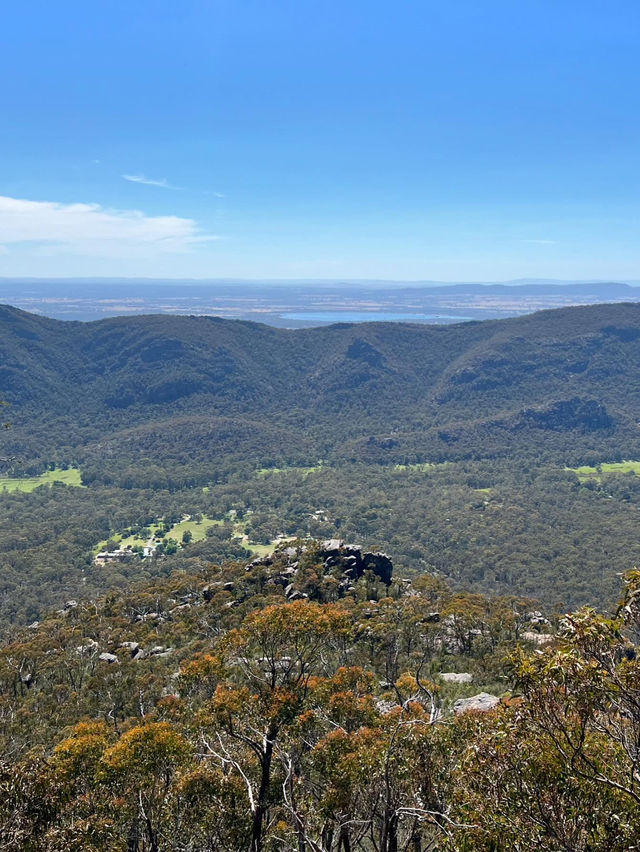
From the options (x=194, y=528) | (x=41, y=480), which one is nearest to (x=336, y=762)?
(x=194, y=528)

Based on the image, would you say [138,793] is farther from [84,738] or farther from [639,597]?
[639,597]

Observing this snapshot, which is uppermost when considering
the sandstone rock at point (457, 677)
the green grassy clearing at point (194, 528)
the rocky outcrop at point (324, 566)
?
the sandstone rock at point (457, 677)

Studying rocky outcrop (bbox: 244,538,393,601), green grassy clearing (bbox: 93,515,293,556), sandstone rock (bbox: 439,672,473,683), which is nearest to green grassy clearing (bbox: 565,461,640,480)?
green grassy clearing (bbox: 93,515,293,556)

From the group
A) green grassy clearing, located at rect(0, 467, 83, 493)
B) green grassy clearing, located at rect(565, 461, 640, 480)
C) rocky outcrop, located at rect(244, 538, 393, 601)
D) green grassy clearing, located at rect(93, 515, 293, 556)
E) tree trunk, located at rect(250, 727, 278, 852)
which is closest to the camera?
tree trunk, located at rect(250, 727, 278, 852)

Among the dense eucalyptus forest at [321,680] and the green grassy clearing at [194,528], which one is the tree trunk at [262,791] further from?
the green grassy clearing at [194,528]

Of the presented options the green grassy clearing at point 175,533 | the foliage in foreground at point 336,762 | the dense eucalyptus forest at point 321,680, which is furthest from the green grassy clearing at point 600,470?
the foliage in foreground at point 336,762

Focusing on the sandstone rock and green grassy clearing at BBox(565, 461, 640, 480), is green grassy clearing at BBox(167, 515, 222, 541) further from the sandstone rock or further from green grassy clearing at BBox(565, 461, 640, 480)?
green grassy clearing at BBox(565, 461, 640, 480)

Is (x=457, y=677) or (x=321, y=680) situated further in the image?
(x=457, y=677)

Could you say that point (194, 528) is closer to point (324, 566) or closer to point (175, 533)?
point (175, 533)
